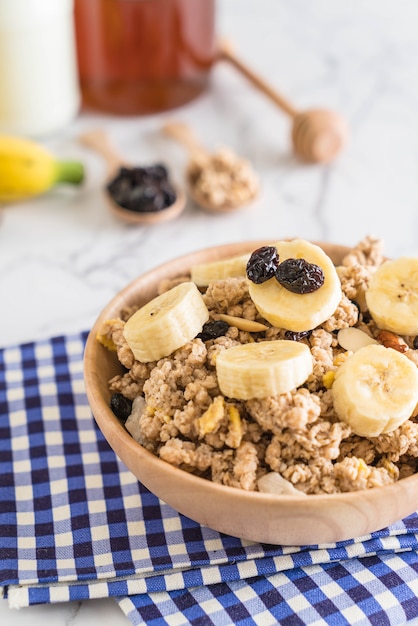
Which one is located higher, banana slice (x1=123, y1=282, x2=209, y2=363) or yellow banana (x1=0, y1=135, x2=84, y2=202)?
banana slice (x1=123, y1=282, x2=209, y2=363)

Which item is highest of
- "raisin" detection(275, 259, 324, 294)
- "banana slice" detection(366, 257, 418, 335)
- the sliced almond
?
"raisin" detection(275, 259, 324, 294)

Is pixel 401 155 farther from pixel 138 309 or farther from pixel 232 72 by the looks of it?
pixel 138 309

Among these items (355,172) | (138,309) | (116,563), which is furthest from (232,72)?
(116,563)

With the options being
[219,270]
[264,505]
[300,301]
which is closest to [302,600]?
[264,505]

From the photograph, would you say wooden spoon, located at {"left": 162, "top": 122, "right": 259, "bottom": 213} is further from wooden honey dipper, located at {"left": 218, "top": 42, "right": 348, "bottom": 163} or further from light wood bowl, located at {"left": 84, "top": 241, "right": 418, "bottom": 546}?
light wood bowl, located at {"left": 84, "top": 241, "right": 418, "bottom": 546}

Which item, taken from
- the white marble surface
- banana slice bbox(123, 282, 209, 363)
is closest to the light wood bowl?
banana slice bbox(123, 282, 209, 363)

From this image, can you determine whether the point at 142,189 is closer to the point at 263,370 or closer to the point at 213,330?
the point at 213,330
